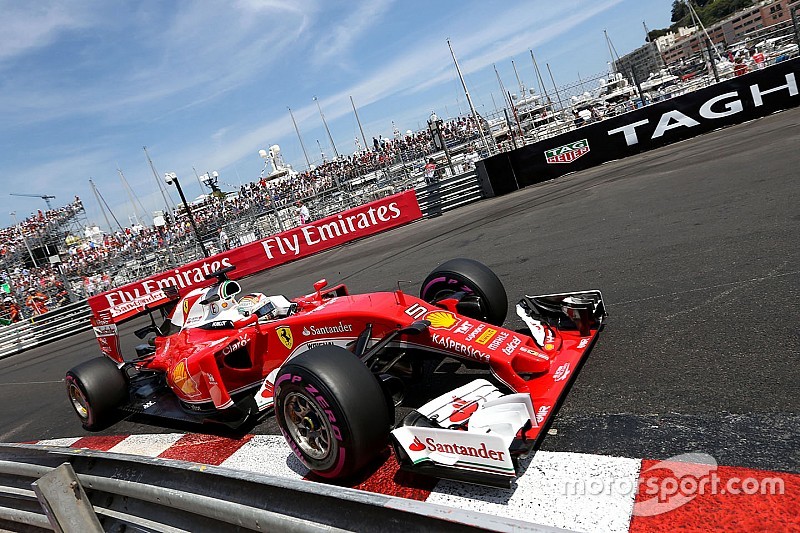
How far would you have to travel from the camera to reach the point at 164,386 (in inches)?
233

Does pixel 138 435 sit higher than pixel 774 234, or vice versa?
pixel 138 435

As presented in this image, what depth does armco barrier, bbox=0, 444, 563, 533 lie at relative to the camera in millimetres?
2088

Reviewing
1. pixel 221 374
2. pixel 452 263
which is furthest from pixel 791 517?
pixel 221 374

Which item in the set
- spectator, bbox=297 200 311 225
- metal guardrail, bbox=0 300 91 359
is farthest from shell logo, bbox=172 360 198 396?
spectator, bbox=297 200 311 225

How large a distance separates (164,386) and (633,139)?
1453cm

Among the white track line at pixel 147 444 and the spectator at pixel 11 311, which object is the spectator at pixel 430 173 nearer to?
the white track line at pixel 147 444

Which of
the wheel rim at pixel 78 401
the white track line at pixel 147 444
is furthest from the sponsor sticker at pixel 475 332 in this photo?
the wheel rim at pixel 78 401

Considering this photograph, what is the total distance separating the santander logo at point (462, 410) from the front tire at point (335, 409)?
0.40 meters

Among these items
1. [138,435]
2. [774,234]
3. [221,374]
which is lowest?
[774,234]

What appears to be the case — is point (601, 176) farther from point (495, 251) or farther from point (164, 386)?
point (164, 386)

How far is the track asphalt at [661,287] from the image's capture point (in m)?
3.09

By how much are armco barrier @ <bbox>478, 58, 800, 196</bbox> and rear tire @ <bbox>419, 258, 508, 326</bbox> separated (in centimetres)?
1288

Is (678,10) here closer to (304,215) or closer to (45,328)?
(304,215)

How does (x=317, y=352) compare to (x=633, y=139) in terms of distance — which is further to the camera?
(x=633, y=139)
